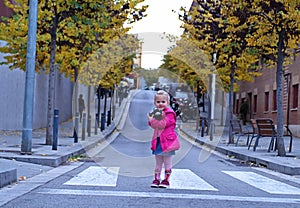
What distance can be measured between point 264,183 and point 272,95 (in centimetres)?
2763

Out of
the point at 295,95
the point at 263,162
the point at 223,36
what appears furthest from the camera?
the point at 295,95

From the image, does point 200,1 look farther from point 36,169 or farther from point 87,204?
point 87,204

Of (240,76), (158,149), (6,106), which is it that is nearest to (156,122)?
(158,149)

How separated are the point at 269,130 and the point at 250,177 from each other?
6412 mm

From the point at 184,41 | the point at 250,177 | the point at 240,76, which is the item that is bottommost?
the point at 250,177

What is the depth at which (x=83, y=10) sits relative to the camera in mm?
15688

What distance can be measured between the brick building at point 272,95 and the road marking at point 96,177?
1550 cm

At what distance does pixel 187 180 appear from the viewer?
33.3 feet

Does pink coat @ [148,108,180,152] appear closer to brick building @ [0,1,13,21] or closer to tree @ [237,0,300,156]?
tree @ [237,0,300,156]

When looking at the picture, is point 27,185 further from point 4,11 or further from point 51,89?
point 4,11

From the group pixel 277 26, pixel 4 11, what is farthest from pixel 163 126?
pixel 4 11

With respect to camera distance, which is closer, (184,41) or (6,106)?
(6,106)

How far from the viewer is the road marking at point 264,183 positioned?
9352mm

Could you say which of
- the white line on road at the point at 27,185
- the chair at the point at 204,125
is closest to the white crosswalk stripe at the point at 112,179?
the white line on road at the point at 27,185
